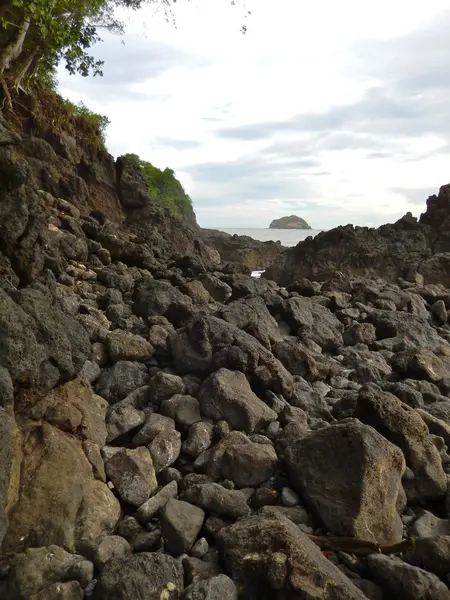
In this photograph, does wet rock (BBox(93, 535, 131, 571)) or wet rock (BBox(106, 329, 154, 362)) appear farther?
wet rock (BBox(106, 329, 154, 362))

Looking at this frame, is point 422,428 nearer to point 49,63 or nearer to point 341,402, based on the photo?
point 341,402

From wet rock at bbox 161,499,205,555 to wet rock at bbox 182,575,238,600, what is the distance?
44 cm

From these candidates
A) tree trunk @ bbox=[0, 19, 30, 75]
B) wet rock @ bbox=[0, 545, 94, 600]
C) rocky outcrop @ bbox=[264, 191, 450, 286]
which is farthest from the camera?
rocky outcrop @ bbox=[264, 191, 450, 286]

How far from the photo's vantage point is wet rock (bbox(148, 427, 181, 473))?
13.6 ft

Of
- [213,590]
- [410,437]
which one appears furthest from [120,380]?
[410,437]

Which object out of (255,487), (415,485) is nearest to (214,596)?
(255,487)

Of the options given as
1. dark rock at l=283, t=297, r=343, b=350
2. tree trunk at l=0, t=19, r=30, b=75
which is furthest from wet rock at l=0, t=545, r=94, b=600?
tree trunk at l=0, t=19, r=30, b=75

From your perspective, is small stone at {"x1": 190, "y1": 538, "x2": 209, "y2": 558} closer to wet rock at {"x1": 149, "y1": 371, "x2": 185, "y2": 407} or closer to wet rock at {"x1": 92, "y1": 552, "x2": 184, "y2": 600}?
wet rock at {"x1": 92, "y1": 552, "x2": 184, "y2": 600}

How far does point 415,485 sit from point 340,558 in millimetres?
1180

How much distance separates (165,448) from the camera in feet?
13.9

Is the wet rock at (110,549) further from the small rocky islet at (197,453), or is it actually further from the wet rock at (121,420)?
the wet rock at (121,420)

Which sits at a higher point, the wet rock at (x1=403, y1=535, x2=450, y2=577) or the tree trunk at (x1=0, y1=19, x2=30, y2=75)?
the tree trunk at (x1=0, y1=19, x2=30, y2=75)

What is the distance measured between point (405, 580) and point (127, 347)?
11.9 ft

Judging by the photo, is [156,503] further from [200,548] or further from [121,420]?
[121,420]
